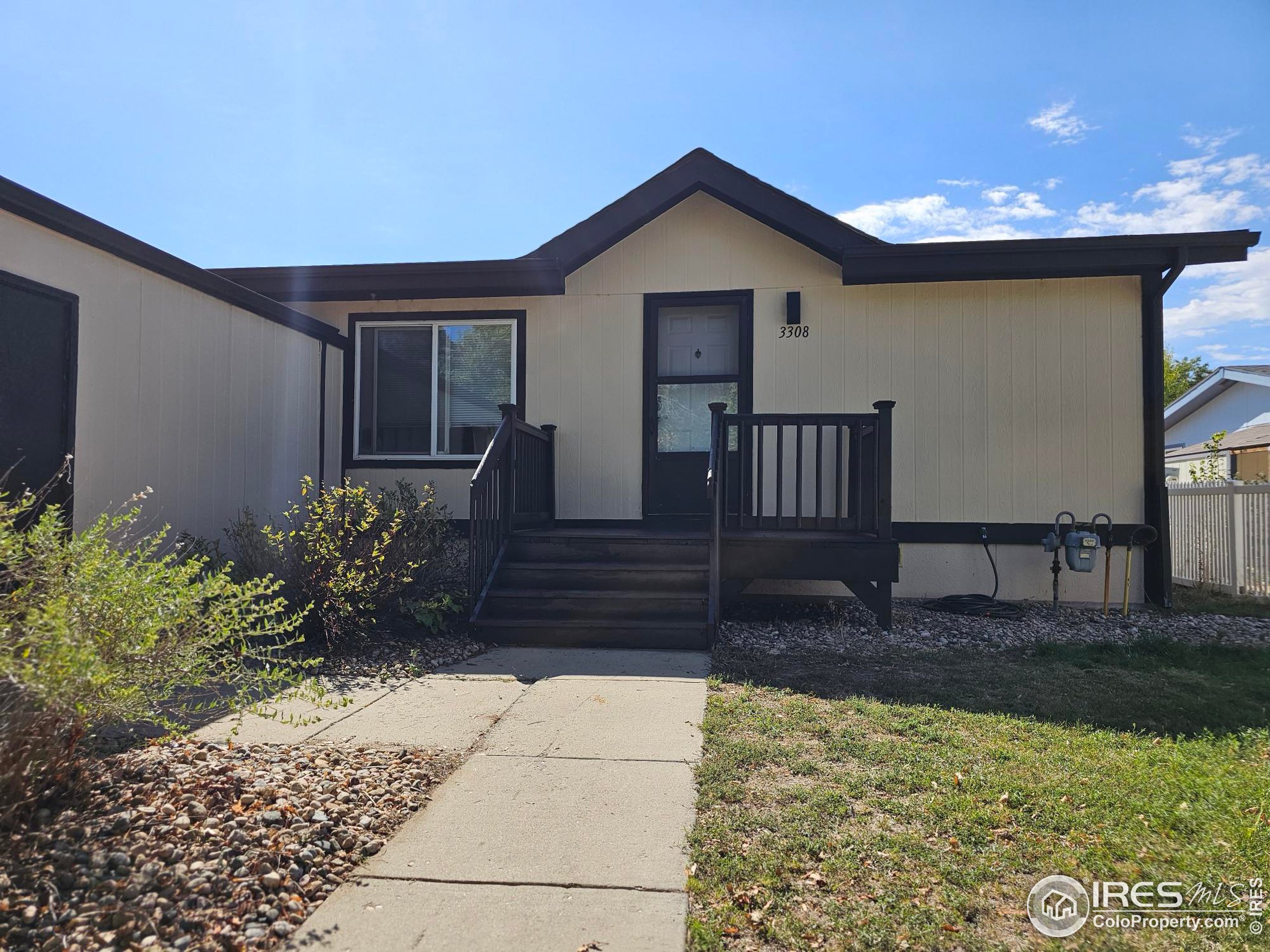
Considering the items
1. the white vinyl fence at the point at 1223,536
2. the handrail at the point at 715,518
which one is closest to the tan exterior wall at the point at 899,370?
the handrail at the point at 715,518

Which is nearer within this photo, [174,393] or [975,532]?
[174,393]

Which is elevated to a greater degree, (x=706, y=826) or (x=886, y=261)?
(x=886, y=261)

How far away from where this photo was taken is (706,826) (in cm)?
237

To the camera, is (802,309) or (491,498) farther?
(802,309)

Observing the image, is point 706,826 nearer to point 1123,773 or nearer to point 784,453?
point 1123,773

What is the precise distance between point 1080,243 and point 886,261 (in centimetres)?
162

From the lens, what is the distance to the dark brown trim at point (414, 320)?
7332 mm

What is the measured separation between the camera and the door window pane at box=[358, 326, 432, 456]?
7.47m

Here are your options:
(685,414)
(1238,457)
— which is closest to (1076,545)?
(685,414)

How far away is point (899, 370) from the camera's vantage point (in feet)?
22.3

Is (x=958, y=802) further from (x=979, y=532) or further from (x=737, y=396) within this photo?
(x=737, y=396)

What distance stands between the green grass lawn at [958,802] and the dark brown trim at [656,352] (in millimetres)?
3208

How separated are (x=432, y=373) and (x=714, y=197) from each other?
3366 mm

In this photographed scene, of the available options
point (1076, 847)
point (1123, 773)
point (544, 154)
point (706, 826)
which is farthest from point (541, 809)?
point (544, 154)
